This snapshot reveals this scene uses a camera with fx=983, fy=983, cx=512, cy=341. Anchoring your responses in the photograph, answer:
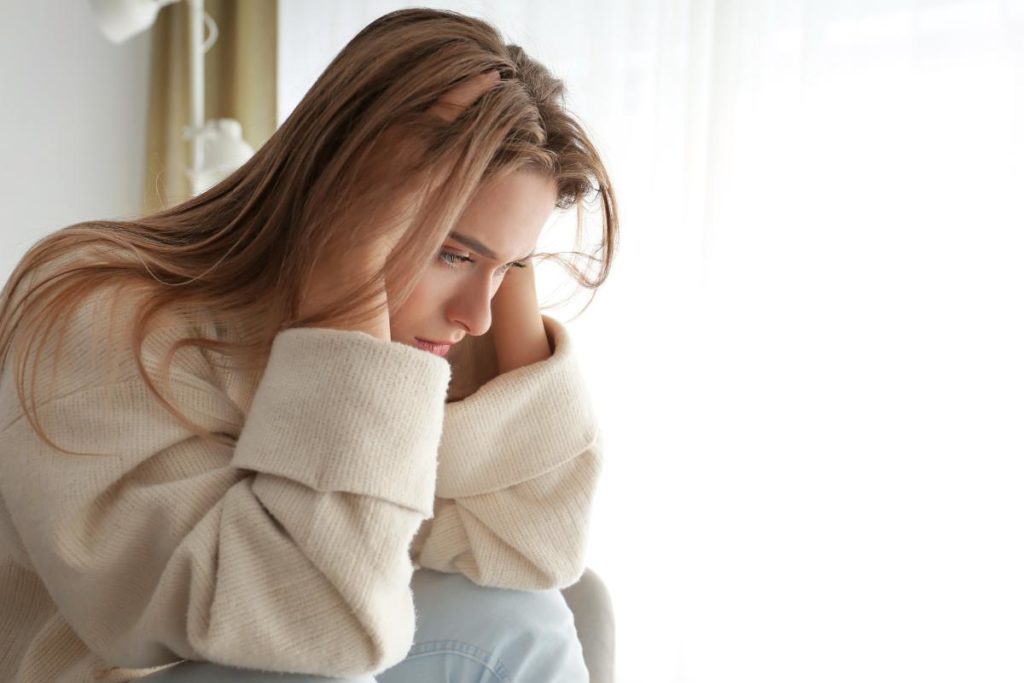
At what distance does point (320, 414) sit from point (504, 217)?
278 mm

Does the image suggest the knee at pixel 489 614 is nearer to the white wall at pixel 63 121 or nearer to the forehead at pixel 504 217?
the forehead at pixel 504 217

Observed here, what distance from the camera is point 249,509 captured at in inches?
32.2

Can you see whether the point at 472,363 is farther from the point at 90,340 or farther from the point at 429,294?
the point at 90,340

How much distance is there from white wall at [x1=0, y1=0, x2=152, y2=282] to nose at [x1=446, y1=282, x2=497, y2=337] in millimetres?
1857

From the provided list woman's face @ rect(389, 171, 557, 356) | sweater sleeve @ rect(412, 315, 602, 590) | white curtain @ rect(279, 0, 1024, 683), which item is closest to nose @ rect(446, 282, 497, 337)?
woman's face @ rect(389, 171, 557, 356)

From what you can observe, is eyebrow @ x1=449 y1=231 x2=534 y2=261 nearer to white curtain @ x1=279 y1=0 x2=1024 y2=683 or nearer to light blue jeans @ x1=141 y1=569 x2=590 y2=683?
light blue jeans @ x1=141 y1=569 x2=590 y2=683

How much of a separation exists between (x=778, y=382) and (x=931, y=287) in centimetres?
35

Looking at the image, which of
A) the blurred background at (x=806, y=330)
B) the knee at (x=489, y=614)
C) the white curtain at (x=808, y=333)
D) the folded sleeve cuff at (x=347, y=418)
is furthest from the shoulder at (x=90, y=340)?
the white curtain at (x=808, y=333)

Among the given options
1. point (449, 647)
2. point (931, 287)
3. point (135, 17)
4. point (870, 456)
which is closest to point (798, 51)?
point (931, 287)

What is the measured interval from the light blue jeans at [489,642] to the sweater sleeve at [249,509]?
0.16 metres

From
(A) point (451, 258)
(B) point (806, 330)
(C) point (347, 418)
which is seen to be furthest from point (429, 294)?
(B) point (806, 330)

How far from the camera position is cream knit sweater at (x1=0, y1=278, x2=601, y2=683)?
80 centimetres

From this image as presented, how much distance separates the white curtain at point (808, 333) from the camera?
1805mm

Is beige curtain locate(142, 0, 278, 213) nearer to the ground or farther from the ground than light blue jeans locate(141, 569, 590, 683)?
farther from the ground
